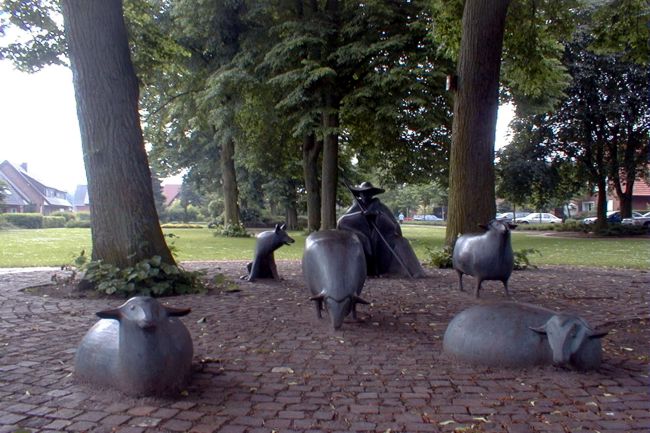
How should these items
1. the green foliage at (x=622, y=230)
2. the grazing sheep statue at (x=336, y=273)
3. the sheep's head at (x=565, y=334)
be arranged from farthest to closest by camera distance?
the green foliage at (x=622, y=230) → the grazing sheep statue at (x=336, y=273) → the sheep's head at (x=565, y=334)

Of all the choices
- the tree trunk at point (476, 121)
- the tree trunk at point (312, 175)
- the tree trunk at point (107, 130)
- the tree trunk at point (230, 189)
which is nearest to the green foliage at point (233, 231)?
the tree trunk at point (230, 189)

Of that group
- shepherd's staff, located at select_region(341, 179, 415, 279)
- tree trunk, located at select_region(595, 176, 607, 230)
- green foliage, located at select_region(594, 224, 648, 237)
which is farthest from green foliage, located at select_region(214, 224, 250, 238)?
tree trunk, located at select_region(595, 176, 607, 230)

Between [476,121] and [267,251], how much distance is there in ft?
18.3

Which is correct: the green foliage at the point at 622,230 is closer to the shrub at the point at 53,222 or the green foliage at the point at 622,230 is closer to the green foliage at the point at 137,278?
the green foliage at the point at 137,278

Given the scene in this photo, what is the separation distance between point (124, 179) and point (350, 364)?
5.70 metres

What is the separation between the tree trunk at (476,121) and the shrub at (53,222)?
1948 inches

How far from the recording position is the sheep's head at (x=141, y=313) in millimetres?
4266

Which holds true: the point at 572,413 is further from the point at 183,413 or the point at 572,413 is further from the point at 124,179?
the point at 124,179

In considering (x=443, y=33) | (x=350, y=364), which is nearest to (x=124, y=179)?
(x=350, y=364)

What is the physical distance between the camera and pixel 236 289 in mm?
9859

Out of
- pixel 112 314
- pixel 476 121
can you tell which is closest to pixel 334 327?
pixel 112 314

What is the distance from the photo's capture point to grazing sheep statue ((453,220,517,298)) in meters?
8.49

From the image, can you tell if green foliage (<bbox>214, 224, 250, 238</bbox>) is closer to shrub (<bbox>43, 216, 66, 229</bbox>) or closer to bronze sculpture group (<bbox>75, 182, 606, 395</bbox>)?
bronze sculpture group (<bbox>75, 182, 606, 395</bbox>)

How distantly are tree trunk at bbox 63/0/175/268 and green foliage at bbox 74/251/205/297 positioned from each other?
20 cm
